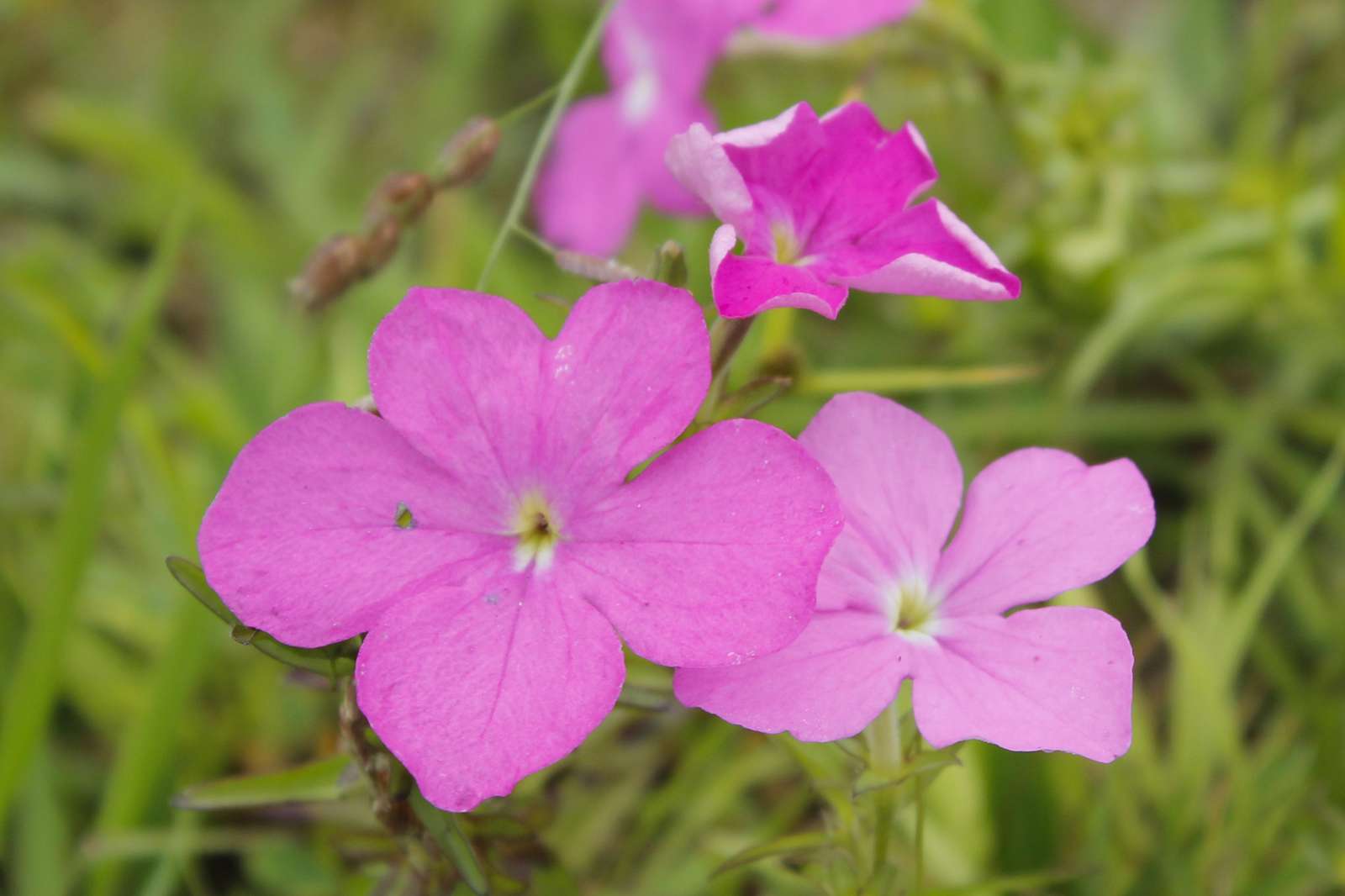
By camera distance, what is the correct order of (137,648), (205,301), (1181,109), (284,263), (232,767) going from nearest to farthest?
(232,767) → (137,648) → (1181,109) → (284,263) → (205,301)

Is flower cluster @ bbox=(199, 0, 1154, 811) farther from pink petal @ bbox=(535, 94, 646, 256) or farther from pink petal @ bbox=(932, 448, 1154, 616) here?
pink petal @ bbox=(535, 94, 646, 256)

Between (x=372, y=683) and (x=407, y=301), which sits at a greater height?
(x=407, y=301)

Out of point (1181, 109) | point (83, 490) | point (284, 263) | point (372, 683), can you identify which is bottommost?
point (284, 263)

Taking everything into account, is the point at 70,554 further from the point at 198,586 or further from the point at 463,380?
the point at 463,380

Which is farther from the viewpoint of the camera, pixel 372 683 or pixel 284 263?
pixel 284 263

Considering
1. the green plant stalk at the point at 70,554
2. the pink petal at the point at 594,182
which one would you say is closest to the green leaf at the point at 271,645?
the green plant stalk at the point at 70,554

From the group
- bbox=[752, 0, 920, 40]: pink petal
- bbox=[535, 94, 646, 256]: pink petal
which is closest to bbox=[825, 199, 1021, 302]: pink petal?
bbox=[752, 0, 920, 40]: pink petal

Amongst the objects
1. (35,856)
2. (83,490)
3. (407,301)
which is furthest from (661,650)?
(35,856)

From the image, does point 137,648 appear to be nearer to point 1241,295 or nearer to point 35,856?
point 35,856
